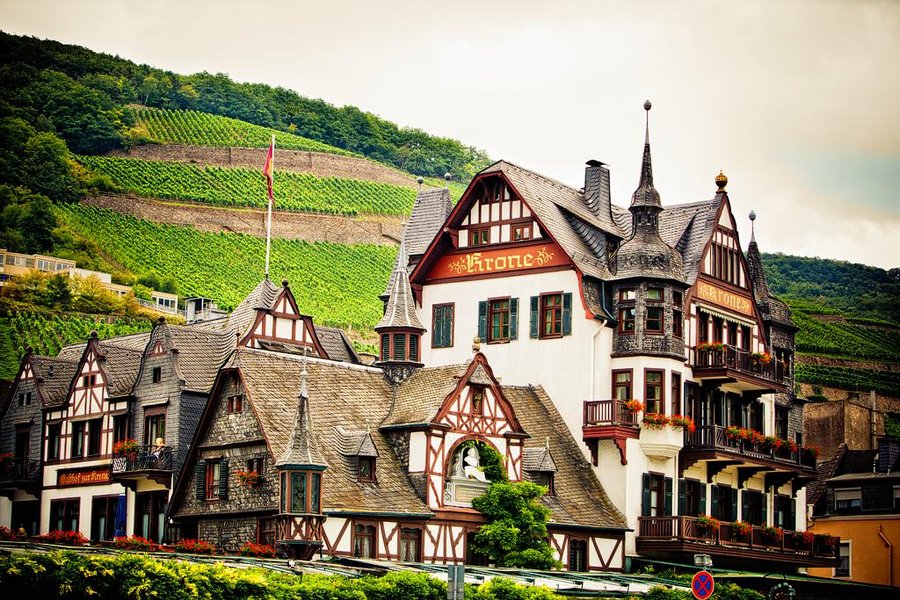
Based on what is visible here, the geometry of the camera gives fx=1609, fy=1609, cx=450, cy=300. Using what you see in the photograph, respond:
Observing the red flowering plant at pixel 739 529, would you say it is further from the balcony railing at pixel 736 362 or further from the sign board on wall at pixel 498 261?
the sign board on wall at pixel 498 261

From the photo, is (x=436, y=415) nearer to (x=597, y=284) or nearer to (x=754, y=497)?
(x=597, y=284)

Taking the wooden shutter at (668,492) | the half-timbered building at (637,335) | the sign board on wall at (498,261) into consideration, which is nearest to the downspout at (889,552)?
the half-timbered building at (637,335)

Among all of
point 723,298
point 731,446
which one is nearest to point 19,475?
point 731,446

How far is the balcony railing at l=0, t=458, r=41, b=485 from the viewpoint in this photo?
6850cm

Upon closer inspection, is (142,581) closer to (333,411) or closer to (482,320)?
(333,411)

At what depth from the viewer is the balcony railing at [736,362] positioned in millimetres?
66500

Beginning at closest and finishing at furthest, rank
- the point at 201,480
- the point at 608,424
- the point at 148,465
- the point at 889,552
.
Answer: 1. the point at 201,480
2. the point at 148,465
3. the point at 608,424
4. the point at 889,552

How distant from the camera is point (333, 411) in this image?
187ft

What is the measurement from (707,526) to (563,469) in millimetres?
6459

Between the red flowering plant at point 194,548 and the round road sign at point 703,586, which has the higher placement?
the red flowering plant at point 194,548

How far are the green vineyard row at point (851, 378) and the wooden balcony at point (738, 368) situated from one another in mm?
62345

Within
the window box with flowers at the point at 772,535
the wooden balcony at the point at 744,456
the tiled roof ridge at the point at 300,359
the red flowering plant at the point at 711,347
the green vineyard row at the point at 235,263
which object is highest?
the green vineyard row at the point at 235,263

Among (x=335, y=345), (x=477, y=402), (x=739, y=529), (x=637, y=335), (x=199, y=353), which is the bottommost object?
(x=739, y=529)

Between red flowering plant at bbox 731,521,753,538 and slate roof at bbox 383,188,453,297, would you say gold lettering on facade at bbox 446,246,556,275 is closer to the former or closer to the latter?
slate roof at bbox 383,188,453,297
